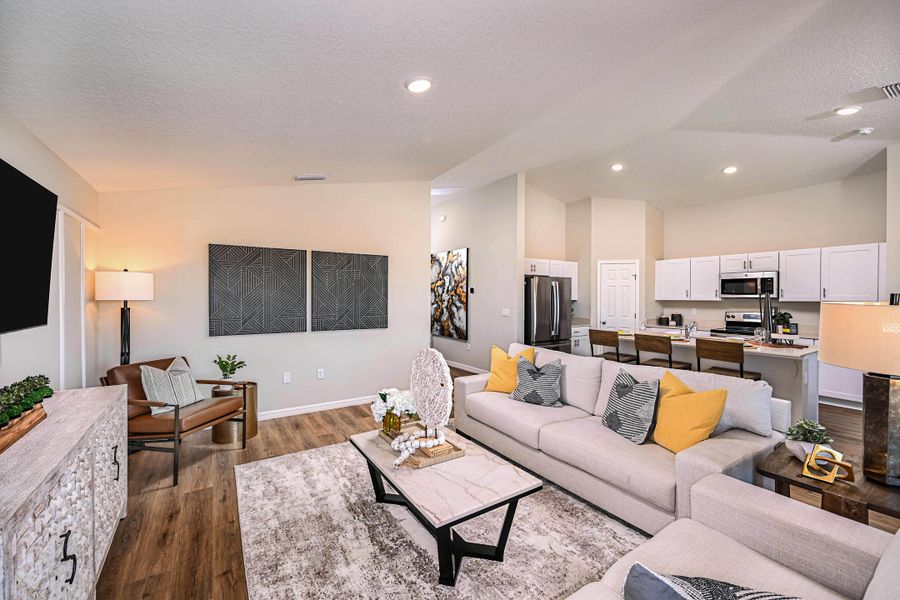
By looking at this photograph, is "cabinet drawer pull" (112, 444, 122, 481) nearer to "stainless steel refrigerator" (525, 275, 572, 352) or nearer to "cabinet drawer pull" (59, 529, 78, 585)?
"cabinet drawer pull" (59, 529, 78, 585)

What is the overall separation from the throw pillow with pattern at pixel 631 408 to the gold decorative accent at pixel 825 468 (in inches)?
31.4

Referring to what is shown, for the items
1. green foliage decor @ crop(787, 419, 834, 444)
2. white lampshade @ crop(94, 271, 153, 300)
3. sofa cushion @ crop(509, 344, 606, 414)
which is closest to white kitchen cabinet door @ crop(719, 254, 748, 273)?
sofa cushion @ crop(509, 344, 606, 414)

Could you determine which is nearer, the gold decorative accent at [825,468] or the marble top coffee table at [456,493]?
the gold decorative accent at [825,468]

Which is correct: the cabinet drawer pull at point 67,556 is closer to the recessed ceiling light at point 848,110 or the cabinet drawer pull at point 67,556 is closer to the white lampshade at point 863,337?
the white lampshade at point 863,337

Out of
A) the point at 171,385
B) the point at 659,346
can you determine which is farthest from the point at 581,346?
the point at 171,385

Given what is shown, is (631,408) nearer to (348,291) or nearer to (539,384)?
(539,384)

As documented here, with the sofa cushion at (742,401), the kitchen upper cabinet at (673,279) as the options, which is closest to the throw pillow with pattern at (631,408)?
the sofa cushion at (742,401)

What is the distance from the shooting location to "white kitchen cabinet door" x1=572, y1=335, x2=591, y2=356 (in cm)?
672

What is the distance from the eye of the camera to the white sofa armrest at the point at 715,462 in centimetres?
189

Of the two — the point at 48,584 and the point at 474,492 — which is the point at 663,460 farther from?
the point at 48,584

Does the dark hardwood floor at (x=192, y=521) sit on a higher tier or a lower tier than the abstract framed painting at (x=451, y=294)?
lower

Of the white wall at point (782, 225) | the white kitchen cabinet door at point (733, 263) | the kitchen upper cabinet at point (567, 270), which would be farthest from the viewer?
the kitchen upper cabinet at point (567, 270)

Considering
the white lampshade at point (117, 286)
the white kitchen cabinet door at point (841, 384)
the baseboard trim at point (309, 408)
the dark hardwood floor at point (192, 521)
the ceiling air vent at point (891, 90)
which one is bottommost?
the dark hardwood floor at point (192, 521)

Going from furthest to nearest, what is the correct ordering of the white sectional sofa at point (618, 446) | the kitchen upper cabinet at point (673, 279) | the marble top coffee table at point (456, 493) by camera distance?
the kitchen upper cabinet at point (673, 279) → the white sectional sofa at point (618, 446) → the marble top coffee table at point (456, 493)
